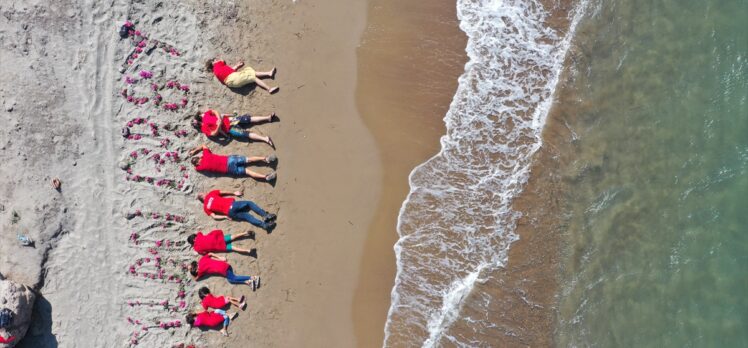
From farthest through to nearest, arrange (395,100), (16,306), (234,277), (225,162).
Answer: (395,100)
(225,162)
(234,277)
(16,306)

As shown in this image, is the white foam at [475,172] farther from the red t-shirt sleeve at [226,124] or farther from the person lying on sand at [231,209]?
the red t-shirt sleeve at [226,124]

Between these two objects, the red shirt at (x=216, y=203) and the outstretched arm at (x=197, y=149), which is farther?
the outstretched arm at (x=197, y=149)

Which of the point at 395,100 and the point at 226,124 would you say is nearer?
the point at 226,124

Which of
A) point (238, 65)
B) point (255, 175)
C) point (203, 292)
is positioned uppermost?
point (238, 65)

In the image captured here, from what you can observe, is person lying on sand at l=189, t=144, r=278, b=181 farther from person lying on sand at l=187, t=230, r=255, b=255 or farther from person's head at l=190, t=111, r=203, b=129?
person lying on sand at l=187, t=230, r=255, b=255

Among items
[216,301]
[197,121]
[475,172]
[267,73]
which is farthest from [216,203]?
[475,172]

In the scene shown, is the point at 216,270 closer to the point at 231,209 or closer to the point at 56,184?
the point at 231,209

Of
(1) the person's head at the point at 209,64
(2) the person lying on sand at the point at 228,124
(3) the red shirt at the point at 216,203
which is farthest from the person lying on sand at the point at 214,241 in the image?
(1) the person's head at the point at 209,64
